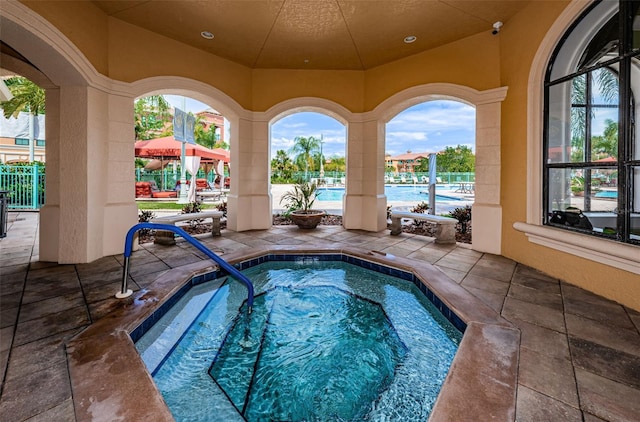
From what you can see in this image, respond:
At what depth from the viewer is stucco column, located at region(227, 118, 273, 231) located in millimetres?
6051

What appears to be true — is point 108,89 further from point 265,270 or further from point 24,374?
point 24,374

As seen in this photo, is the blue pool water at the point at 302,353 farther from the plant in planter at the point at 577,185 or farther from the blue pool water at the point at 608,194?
the plant in planter at the point at 577,185

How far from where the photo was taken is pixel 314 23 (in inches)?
172

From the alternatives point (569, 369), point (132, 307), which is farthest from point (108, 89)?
point (569, 369)

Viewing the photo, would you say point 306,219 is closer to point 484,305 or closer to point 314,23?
point 314,23

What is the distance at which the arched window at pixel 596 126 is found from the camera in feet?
9.02

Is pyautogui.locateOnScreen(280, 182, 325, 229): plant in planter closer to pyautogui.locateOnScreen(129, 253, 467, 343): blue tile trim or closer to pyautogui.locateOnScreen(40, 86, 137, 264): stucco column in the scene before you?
pyautogui.locateOnScreen(129, 253, 467, 343): blue tile trim

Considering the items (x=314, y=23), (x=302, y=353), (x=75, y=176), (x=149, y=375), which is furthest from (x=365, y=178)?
(x=149, y=375)

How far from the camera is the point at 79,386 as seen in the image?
1.54m

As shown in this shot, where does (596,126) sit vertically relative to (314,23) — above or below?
below

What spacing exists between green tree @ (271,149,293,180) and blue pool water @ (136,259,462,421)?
25.1 metres

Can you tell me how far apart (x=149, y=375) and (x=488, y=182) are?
4.88 metres

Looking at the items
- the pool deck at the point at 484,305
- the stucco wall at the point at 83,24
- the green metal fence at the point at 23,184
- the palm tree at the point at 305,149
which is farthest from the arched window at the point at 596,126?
the palm tree at the point at 305,149

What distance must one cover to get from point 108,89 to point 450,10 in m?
4.99
